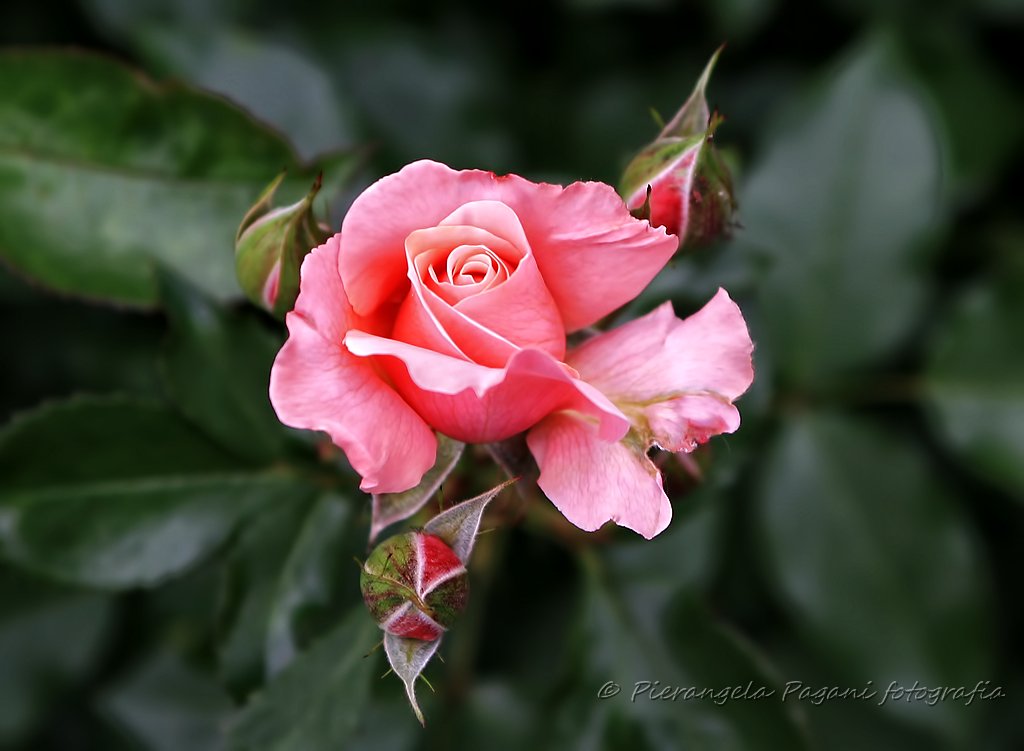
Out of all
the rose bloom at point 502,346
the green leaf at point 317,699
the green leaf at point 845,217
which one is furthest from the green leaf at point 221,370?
the green leaf at point 845,217

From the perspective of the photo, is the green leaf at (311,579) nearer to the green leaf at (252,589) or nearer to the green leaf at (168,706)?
the green leaf at (252,589)

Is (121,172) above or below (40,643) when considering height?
above

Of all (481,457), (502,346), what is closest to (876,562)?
(481,457)

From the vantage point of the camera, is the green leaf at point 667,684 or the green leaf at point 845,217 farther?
the green leaf at point 845,217

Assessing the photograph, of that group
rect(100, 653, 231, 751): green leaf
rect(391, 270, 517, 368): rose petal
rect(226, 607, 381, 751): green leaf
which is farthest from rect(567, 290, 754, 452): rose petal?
rect(100, 653, 231, 751): green leaf

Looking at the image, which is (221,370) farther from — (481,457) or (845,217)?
(845,217)
